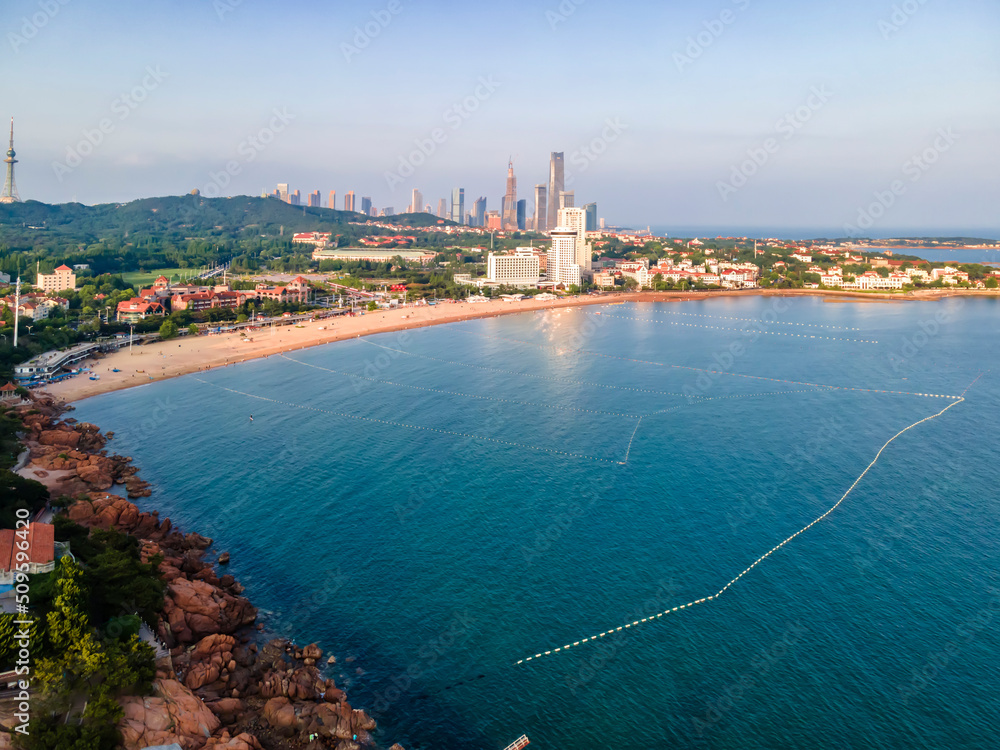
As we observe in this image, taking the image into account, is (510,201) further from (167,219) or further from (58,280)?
(58,280)

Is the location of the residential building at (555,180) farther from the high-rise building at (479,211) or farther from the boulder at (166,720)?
the boulder at (166,720)

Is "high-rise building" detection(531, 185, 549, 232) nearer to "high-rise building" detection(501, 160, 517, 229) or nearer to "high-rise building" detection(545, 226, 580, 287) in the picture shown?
"high-rise building" detection(501, 160, 517, 229)

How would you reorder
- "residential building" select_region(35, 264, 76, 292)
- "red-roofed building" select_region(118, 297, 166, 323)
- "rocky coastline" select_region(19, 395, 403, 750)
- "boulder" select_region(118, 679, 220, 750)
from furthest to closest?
1. "residential building" select_region(35, 264, 76, 292)
2. "red-roofed building" select_region(118, 297, 166, 323)
3. "rocky coastline" select_region(19, 395, 403, 750)
4. "boulder" select_region(118, 679, 220, 750)

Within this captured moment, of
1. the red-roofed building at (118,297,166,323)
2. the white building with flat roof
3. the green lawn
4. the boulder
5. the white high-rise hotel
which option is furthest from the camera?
the white high-rise hotel

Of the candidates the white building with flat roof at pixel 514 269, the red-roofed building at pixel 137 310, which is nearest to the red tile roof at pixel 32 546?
the red-roofed building at pixel 137 310

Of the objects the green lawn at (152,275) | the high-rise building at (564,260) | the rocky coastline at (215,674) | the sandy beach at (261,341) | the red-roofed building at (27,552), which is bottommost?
the rocky coastline at (215,674)

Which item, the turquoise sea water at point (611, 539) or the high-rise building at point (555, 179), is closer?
the turquoise sea water at point (611, 539)

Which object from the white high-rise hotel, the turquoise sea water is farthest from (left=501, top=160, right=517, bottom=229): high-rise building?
the turquoise sea water
